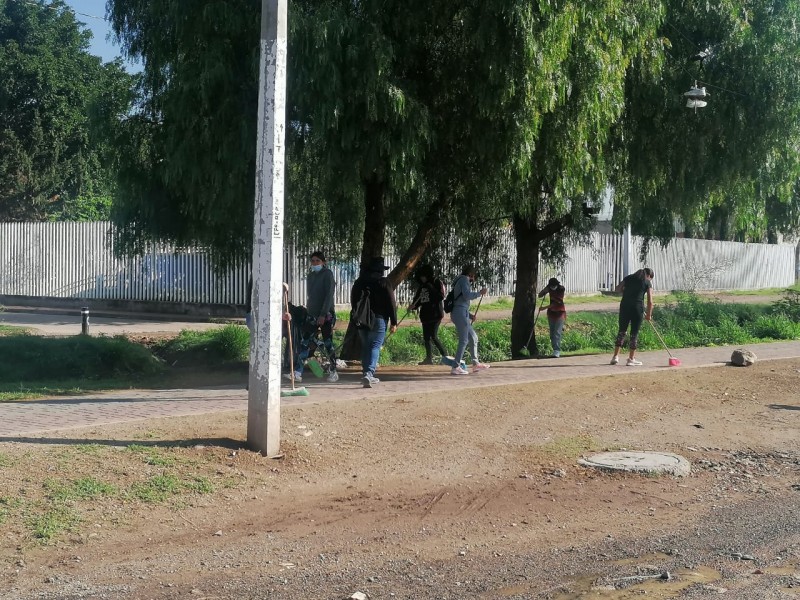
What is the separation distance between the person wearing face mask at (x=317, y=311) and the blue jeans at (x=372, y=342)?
0.63m

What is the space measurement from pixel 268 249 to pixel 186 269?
63.9 ft

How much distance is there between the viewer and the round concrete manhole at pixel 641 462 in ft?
28.7

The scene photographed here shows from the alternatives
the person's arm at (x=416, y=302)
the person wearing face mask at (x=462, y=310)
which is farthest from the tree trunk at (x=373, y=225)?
the person wearing face mask at (x=462, y=310)

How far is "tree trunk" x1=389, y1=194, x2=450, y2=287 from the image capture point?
49.4 ft

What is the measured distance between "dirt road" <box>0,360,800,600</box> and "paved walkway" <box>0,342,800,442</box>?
59 centimetres

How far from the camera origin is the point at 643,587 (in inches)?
228

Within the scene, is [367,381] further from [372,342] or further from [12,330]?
[12,330]

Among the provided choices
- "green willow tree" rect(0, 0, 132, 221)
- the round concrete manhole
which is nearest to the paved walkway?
the round concrete manhole

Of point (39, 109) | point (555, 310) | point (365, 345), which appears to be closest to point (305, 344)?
point (365, 345)

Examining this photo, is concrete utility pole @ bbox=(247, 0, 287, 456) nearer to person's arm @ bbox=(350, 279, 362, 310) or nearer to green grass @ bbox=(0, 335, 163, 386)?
person's arm @ bbox=(350, 279, 362, 310)

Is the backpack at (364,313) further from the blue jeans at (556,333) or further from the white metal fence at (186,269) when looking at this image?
the blue jeans at (556,333)

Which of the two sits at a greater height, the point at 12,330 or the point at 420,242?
the point at 420,242

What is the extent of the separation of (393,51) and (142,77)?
12.8ft

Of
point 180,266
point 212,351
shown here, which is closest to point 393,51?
point 212,351
